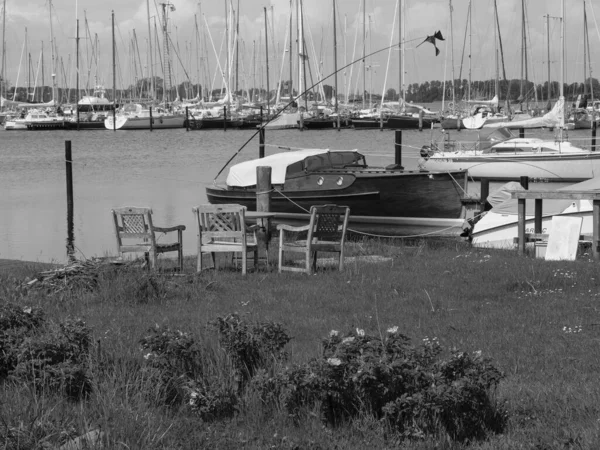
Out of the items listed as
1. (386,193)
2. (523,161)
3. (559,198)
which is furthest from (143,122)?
(559,198)

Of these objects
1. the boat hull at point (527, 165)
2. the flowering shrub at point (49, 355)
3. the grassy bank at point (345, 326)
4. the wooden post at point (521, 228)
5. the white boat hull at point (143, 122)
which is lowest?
the grassy bank at point (345, 326)

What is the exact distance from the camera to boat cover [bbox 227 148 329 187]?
67.2 ft

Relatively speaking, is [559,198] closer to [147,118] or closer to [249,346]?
[249,346]

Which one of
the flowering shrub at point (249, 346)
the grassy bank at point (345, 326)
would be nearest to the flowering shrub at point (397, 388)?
the grassy bank at point (345, 326)

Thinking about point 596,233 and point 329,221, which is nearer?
point 329,221

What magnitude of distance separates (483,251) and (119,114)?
8632 centimetres

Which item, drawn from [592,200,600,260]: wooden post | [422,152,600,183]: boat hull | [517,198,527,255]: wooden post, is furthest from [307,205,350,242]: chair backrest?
[422,152,600,183]: boat hull

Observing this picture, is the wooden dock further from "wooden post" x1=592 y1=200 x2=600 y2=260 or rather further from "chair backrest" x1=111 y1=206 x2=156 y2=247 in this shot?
"chair backrest" x1=111 y1=206 x2=156 y2=247

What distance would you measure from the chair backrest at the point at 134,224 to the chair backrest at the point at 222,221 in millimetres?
691

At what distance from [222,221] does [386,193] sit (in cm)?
770

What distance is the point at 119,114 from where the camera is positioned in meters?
98.1

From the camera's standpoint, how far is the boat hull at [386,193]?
1997 cm

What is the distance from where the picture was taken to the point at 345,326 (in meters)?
8.90

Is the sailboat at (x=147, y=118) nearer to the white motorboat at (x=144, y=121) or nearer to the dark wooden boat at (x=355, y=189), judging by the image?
the white motorboat at (x=144, y=121)
